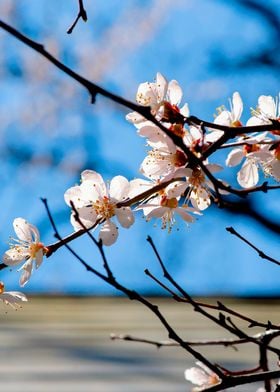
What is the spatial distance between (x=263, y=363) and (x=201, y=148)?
0.31m

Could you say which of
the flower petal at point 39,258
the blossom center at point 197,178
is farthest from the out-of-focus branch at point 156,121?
the flower petal at point 39,258

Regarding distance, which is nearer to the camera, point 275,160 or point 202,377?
point 275,160

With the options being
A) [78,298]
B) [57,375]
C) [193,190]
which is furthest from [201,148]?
[78,298]

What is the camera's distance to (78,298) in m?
3.98

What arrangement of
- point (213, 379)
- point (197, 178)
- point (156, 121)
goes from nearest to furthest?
1. point (156, 121)
2. point (197, 178)
3. point (213, 379)

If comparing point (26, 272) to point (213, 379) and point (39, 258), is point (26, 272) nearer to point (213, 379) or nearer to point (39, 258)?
point (39, 258)

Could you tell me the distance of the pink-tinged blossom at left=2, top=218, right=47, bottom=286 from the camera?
2.42ft

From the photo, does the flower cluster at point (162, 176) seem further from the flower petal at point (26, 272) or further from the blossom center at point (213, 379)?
the blossom center at point (213, 379)

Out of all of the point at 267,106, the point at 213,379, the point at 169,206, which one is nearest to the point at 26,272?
the point at 169,206

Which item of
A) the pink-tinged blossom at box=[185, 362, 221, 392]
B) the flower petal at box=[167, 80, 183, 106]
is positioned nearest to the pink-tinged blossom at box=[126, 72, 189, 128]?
the flower petal at box=[167, 80, 183, 106]

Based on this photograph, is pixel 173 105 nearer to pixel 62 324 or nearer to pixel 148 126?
pixel 148 126

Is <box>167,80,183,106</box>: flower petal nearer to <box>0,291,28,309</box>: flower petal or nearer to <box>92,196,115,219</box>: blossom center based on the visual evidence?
<box>92,196,115,219</box>: blossom center

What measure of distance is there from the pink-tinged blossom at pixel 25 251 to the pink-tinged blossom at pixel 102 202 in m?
0.05

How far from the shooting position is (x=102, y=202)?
0.73 meters
